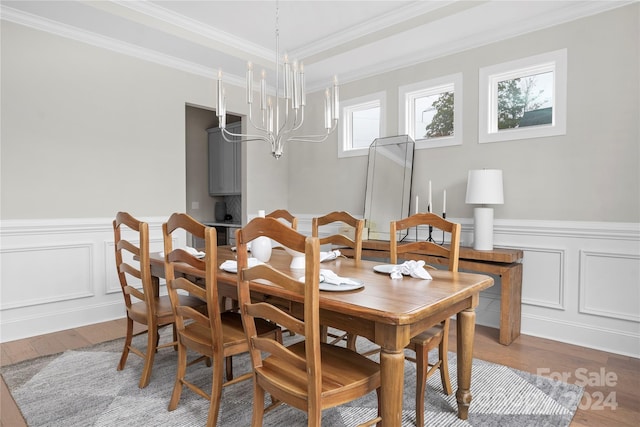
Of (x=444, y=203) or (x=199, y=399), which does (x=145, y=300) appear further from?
(x=444, y=203)

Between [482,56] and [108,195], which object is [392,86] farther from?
A: [108,195]

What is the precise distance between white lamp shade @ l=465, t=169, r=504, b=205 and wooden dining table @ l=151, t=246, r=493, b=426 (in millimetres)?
1357

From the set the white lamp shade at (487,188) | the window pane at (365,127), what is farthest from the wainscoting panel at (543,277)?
the window pane at (365,127)

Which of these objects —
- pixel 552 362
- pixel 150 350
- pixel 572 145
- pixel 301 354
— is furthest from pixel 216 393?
pixel 572 145

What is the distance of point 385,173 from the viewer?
421 centimetres

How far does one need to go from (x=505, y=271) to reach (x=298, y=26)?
9.34 feet

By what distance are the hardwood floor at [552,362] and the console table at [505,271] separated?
5.5 inches

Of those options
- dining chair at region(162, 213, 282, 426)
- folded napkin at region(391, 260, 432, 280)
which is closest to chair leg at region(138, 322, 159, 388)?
dining chair at region(162, 213, 282, 426)

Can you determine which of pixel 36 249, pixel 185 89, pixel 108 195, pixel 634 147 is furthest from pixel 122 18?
pixel 634 147

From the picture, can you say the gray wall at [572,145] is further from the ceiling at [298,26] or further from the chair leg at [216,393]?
the chair leg at [216,393]

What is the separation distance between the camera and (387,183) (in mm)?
4184

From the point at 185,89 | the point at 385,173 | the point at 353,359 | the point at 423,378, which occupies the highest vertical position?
the point at 185,89

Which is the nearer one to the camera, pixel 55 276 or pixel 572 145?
pixel 572 145

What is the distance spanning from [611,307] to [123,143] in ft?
14.4
